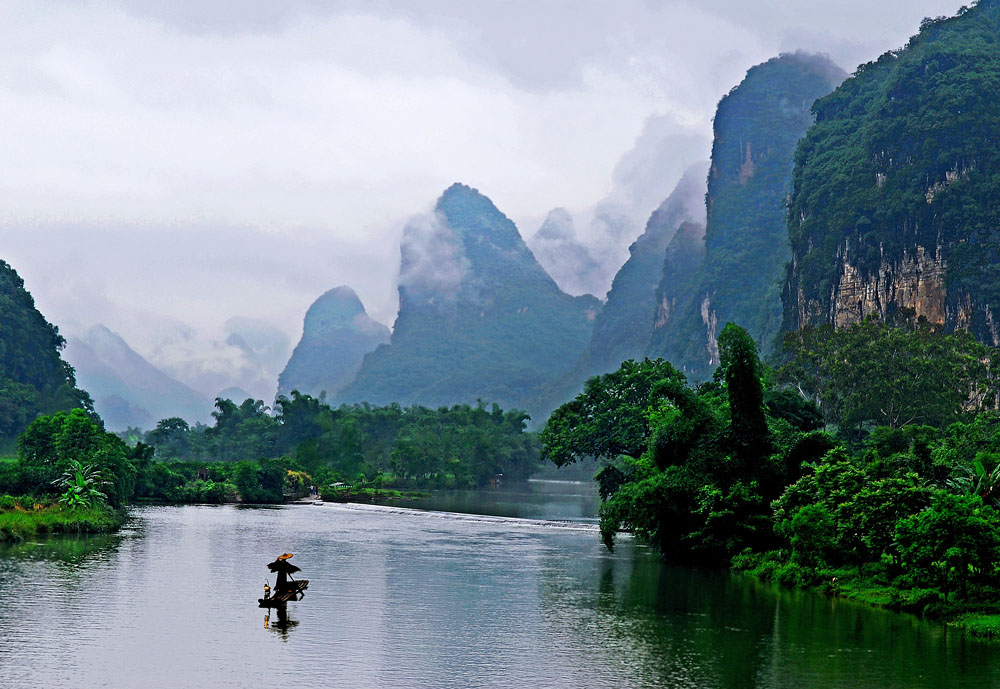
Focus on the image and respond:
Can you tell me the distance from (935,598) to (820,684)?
10.2 metres

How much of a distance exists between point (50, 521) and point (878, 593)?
38384 mm

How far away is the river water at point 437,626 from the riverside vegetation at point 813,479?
173cm

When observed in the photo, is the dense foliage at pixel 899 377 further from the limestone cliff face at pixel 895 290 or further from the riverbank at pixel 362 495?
the riverbank at pixel 362 495

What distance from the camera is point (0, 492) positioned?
60.1 metres

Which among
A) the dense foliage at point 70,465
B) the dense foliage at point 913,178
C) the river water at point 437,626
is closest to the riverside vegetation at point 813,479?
the river water at point 437,626

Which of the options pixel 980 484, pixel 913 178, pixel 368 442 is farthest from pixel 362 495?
pixel 980 484

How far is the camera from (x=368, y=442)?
13900 centimetres

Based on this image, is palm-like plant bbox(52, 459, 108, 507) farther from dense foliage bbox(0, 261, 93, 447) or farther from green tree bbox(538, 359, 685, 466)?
dense foliage bbox(0, 261, 93, 447)

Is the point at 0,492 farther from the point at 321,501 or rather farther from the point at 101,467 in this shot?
the point at 321,501

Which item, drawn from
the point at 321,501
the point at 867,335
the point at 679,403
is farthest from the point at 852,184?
the point at 679,403

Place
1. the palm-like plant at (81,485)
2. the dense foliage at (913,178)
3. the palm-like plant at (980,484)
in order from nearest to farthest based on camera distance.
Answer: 1. the palm-like plant at (980,484)
2. the palm-like plant at (81,485)
3. the dense foliage at (913,178)

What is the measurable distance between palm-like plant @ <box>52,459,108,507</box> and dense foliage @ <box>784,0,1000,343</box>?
7756cm

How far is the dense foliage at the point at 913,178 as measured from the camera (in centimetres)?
9850

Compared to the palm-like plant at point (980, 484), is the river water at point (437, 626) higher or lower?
lower
